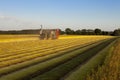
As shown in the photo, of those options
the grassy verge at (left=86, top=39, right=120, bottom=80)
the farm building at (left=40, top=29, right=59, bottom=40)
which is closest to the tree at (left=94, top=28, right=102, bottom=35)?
the farm building at (left=40, top=29, right=59, bottom=40)

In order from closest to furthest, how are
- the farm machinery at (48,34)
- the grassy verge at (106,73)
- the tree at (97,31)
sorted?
the grassy verge at (106,73) → the farm machinery at (48,34) → the tree at (97,31)

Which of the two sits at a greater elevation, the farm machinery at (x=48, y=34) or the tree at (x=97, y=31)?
the farm machinery at (x=48, y=34)

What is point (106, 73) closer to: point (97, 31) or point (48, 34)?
point (48, 34)

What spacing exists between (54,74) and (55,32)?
172 ft

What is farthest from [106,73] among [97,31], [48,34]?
[97,31]

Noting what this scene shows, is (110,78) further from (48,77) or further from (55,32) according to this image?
(55,32)

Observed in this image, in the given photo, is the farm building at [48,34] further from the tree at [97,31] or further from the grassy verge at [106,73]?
the tree at [97,31]

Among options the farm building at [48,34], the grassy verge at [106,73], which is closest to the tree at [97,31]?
the farm building at [48,34]

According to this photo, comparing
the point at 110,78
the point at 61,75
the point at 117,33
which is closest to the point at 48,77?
the point at 61,75

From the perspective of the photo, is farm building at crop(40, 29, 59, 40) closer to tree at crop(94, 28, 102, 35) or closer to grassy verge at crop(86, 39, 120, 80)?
grassy verge at crop(86, 39, 120, 80)

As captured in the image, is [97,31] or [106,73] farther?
[97,31]

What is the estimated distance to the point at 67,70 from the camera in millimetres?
14312

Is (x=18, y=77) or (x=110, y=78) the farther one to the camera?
(x=18, y=77)

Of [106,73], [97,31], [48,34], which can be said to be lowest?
[97,31]
